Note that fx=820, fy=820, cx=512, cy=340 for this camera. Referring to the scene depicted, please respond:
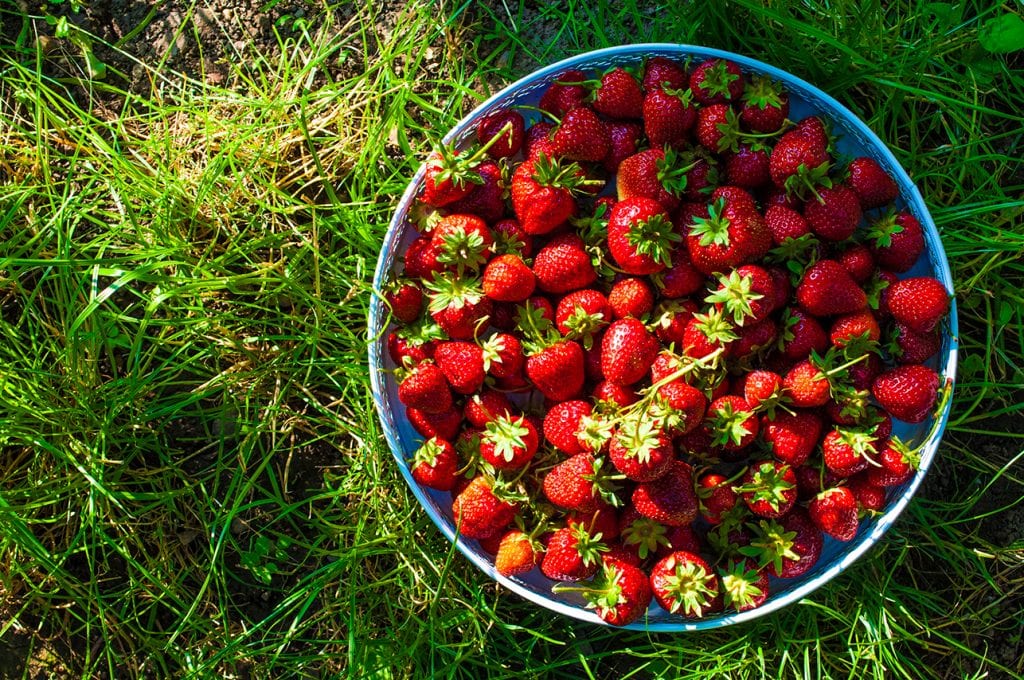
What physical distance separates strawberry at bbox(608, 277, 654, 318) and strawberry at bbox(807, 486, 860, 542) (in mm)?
507

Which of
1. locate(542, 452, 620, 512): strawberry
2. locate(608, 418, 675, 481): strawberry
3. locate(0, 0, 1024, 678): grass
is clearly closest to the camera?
locate(608, 418, 675, 481): strawberry

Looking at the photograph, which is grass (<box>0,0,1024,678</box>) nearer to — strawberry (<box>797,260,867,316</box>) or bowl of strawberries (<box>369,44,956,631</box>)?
bowl of strawberries (<box>369,44,956,631</box>)

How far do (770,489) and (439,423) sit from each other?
2.18 feet

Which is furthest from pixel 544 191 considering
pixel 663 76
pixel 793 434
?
pixel 793 434

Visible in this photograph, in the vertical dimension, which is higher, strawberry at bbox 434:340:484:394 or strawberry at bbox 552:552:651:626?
strawberry at bbox 434:340:484:394

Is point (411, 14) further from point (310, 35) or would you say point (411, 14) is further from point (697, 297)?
point (697, 297)

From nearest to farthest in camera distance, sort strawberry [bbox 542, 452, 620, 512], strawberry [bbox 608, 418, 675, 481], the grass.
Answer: strawberry [bbox 608, 418, 675, 481], strawberry [bbox 542, 452, 620, 512], the grass

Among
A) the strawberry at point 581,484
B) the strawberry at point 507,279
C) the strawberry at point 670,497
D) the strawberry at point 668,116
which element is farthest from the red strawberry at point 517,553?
the strawberry at point 668,116

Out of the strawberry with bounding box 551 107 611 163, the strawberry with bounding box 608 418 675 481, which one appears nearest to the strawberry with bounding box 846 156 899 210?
the strawberry with bounding box 551 107 611 163

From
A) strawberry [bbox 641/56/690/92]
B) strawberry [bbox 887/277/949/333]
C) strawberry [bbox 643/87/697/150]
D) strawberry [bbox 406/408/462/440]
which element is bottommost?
strawberry [bbox 406/408/462/440]

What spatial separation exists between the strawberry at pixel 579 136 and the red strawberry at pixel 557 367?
1.19 feet

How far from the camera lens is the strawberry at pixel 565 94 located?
1640 mm

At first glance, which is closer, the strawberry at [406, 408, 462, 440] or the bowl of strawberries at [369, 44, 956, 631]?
the bowl of strawberries at [369, 44, 956, 631]

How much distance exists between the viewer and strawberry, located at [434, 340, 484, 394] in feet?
5.25
